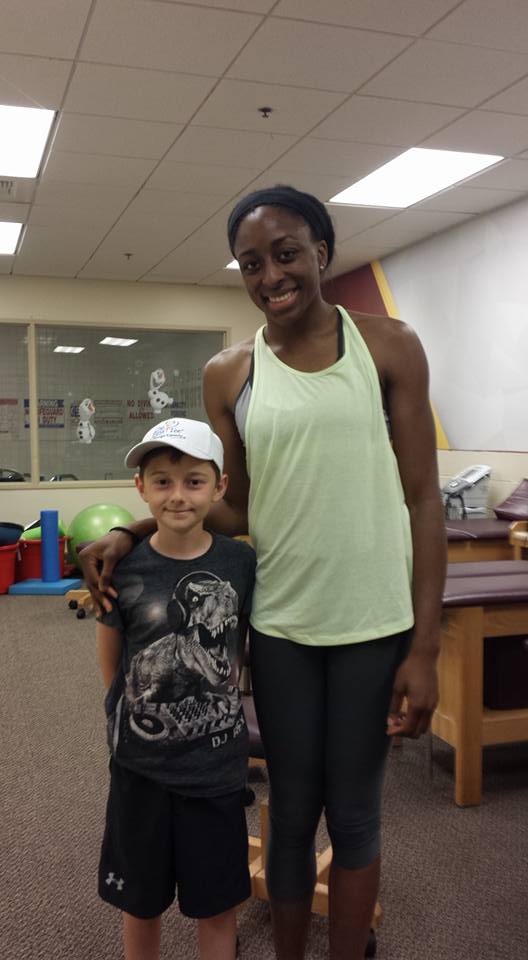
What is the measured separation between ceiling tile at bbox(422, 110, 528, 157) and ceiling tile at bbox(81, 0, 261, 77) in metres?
1.34

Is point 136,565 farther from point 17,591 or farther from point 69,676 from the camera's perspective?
point 17,591

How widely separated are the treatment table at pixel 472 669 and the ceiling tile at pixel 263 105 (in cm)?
232

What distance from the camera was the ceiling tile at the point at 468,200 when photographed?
500cm

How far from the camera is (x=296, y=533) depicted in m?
1.28

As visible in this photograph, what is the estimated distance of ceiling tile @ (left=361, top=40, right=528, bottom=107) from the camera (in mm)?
3215

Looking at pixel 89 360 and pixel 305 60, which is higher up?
pixel 305 60

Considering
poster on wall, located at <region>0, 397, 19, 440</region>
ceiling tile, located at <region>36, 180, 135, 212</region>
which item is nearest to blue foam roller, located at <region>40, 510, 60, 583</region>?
poster on wall, located at <region>0, 397, 19, 440</region>

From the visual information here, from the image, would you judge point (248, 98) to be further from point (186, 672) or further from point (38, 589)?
point (38, 589)

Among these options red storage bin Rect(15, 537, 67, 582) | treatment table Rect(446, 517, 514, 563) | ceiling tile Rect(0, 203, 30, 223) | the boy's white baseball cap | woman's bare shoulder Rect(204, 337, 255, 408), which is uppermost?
ceiling tile Rect(0, 203, 30, 223)

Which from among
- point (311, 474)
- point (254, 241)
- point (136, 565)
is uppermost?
point (254, 241)

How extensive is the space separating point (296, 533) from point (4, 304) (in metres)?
6.91

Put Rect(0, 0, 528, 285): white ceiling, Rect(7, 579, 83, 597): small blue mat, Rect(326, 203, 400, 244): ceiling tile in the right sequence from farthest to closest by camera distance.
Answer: Rect(7, 579, 83, 597): small blue mat < Rect(326, 203, 400, 244): ceiling tile < Rect(0, 0, 528, 285): white ceiling

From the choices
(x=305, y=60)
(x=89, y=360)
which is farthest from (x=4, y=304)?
(x=305, y=60)

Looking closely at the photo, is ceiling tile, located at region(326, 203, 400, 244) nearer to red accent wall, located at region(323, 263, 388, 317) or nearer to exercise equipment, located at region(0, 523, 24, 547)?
red accent wall, located at region(323, 263, 388, 317)
